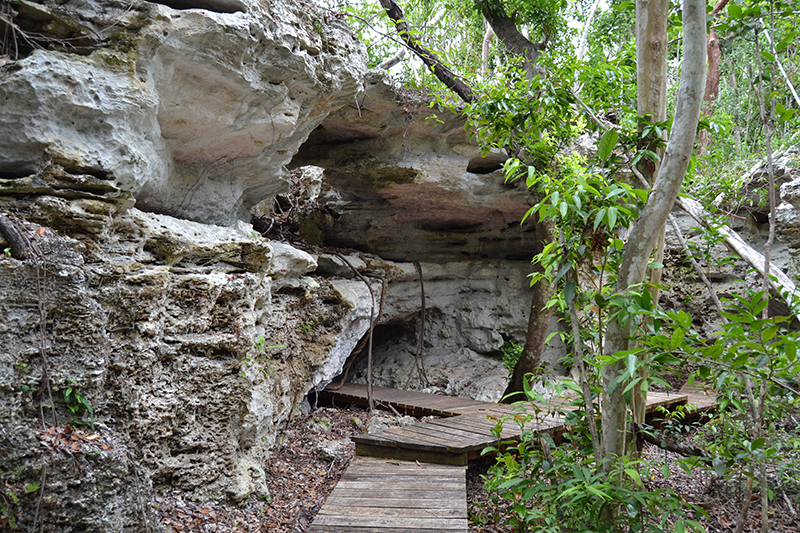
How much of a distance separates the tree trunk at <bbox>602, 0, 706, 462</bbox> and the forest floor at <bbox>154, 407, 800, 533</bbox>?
0.85m

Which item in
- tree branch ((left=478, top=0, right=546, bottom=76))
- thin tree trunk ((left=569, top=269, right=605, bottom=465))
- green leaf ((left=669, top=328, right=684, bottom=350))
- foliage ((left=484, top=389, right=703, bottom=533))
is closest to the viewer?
green leaf ((left=669, top=328, right=684, bottom=350))

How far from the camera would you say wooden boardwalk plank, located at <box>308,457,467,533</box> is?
3.33 metres

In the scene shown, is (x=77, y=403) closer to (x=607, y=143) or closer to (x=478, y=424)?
(x=607, y=143)

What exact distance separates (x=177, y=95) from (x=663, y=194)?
3522mm

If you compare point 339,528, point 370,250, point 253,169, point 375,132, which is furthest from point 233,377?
point 370,250

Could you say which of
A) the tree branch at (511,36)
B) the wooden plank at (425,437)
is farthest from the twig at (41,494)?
the tree branch at (511,36)

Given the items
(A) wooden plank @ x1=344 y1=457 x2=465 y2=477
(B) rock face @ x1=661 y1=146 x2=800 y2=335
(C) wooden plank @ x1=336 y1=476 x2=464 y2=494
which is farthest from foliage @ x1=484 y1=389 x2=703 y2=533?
(B) rock face @ x1=661 y1=146 x2=800 y2=335

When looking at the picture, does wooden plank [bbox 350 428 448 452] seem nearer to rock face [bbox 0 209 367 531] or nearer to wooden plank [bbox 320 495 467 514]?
wooden plank [bbox 320 495 467 514]

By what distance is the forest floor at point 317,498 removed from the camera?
12.0 ft

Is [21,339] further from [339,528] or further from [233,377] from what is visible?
[339,528]

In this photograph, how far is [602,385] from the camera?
2.68 meters

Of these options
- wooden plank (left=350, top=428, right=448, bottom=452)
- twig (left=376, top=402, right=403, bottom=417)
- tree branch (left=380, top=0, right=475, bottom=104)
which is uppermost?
tree branch (left=380, top=0, right=475, bottom=104)

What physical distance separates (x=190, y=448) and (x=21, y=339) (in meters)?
1.56

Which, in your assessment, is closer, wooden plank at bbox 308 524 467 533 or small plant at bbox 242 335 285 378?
wooden plank at bbox 308 524 467 533
